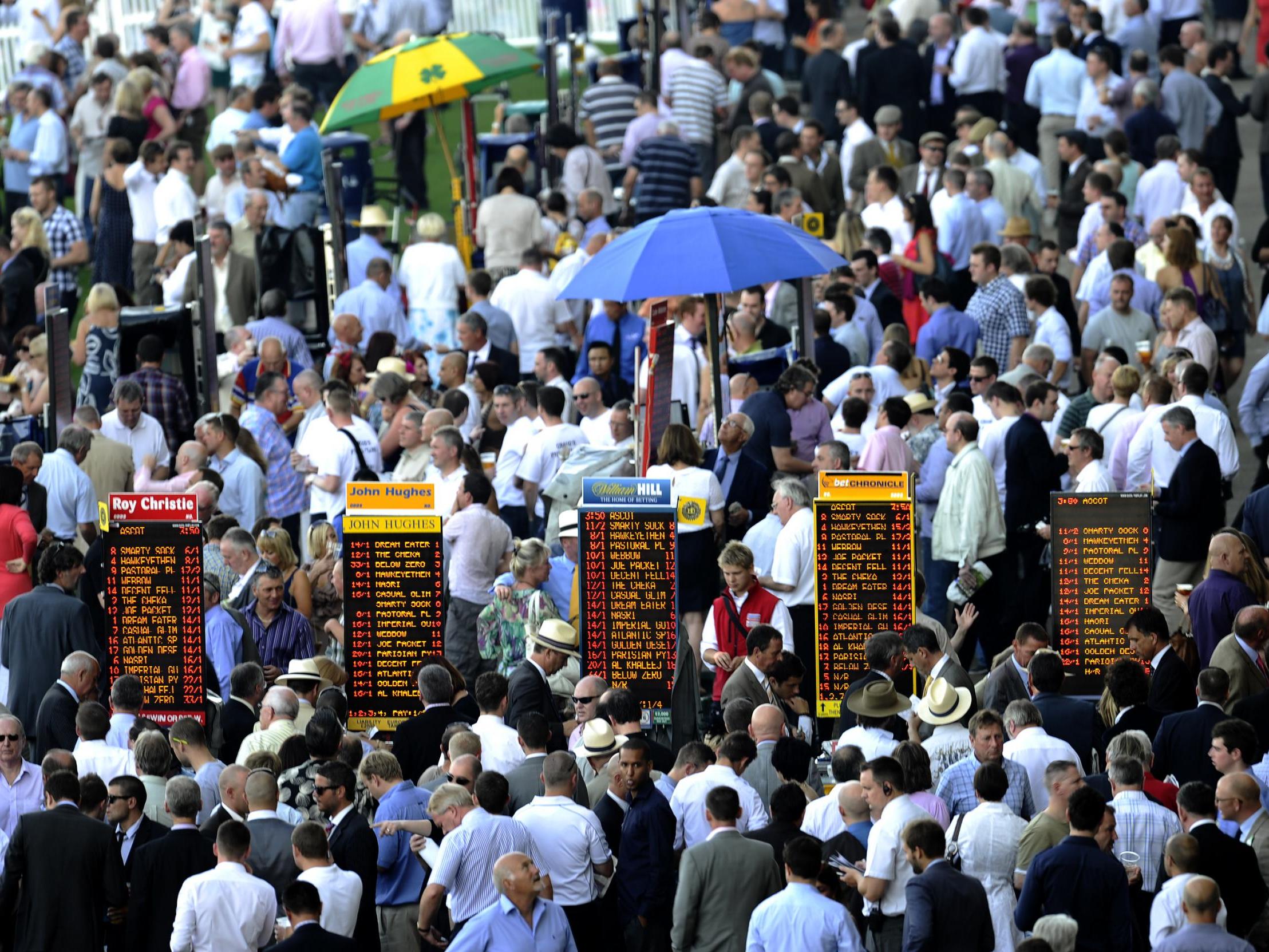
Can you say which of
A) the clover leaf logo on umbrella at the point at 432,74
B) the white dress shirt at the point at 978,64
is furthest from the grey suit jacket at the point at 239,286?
the white dress shirt at the point at 978,64

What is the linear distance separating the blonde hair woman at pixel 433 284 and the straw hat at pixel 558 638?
7.64 m

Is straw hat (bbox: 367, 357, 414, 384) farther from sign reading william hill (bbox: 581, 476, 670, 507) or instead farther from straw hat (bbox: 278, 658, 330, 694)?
straw hat (bbox: 278, 658, 330, 694)

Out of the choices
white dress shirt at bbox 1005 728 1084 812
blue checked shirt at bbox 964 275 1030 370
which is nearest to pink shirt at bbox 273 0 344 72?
blue checked shirt at bbox 964 275 1030 370

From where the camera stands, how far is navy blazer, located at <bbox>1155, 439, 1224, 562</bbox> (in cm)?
1430

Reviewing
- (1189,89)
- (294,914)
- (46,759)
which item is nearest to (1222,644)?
(294,914)

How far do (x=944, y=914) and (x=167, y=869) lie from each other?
3449 mm

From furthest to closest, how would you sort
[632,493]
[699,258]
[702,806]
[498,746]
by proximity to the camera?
[699,258] < [632,493] < [498,746] < [702,806]

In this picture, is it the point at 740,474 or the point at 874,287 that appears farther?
the point at 874,287

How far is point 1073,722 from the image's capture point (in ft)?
37.3

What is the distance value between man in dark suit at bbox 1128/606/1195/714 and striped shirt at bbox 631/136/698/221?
10.4 m

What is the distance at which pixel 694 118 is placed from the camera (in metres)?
24.1

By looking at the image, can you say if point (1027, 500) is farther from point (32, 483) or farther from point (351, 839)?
point (32, 483)

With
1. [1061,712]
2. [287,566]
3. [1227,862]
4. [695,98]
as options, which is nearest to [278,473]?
[287,566]

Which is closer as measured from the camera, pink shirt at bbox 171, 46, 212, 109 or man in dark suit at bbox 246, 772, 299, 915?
man in dark suit at bbox 246, 772, 299, 915
